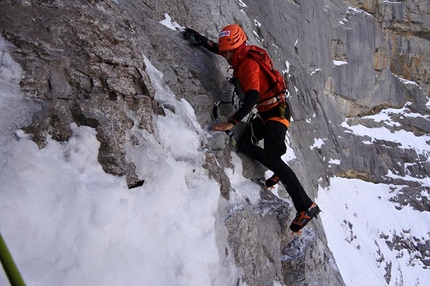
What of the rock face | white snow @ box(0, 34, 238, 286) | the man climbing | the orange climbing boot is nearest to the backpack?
the man climbing

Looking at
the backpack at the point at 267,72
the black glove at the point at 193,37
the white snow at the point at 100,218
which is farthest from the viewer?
the black glove at the point at 193,37

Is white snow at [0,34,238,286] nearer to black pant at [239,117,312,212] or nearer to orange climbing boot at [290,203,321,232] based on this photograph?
black pant at [239,117,312,212]

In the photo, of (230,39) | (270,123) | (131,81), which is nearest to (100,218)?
(131,81)

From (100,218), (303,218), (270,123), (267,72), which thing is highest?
(267,72)

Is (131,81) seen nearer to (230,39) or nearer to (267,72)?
(230,39)

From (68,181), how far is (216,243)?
138 centimetres

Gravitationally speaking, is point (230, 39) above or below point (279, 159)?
above

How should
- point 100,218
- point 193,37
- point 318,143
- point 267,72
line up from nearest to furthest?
1. point 100,218
2. point 267,72
3. point 193,37
4. point 318,143

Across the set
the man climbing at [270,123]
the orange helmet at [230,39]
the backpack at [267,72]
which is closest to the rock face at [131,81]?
the man climbing at [270,123]

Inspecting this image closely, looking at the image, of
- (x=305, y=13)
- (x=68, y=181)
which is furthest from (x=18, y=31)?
(x=305, y=13)

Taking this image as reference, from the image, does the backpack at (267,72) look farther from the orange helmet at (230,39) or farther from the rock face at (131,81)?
the rock face at (131,81)

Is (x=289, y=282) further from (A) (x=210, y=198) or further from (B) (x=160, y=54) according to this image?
(B) (x=160, y=54)

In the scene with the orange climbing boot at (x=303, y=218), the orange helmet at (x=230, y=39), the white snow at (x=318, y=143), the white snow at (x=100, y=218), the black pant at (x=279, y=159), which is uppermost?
the orange helmet at (x=230, y=39)

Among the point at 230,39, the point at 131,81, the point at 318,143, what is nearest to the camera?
the point at 131,81
